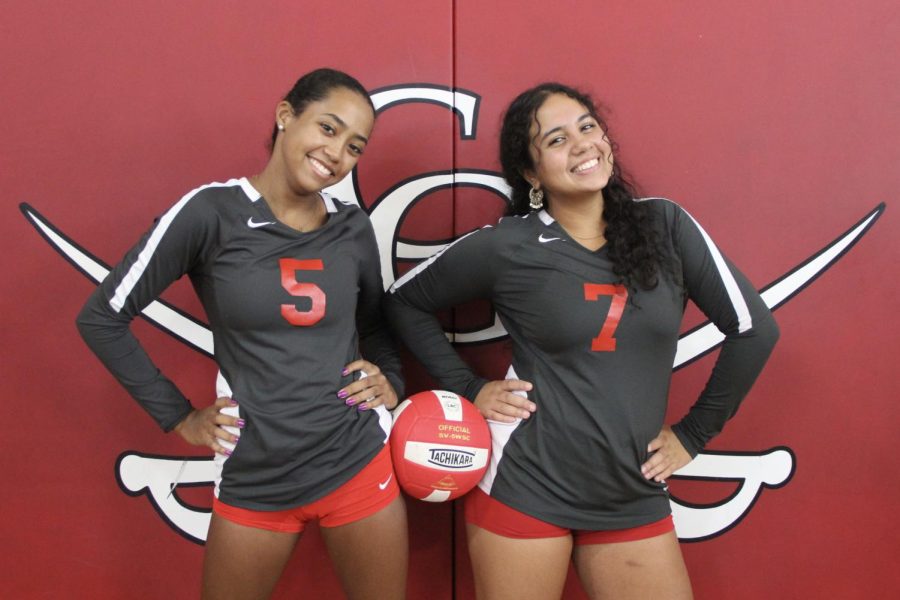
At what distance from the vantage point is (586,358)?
1.28 metres

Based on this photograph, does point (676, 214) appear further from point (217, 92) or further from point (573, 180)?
point (217, 92)

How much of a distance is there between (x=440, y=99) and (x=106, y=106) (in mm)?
772

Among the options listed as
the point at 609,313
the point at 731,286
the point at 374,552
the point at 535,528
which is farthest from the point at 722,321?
the point at 374,552

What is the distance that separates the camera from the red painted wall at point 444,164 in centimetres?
159

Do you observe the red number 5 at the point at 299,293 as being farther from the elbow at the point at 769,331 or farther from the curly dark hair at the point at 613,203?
the elbow at the point at 769,331

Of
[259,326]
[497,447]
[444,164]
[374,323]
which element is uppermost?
[444,164]

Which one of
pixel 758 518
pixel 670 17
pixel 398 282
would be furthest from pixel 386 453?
pixel 670 17

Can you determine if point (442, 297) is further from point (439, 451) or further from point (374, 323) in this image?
point (439, 451)

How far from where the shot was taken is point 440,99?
5.33 ft

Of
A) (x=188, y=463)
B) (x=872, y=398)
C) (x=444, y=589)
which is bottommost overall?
(x=444, y=589)

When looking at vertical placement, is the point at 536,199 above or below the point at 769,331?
above

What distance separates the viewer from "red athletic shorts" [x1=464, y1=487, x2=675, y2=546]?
129 centimetres

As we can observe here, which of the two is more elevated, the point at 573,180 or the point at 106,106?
the point at 106,106

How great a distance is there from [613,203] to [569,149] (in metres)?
0.15
